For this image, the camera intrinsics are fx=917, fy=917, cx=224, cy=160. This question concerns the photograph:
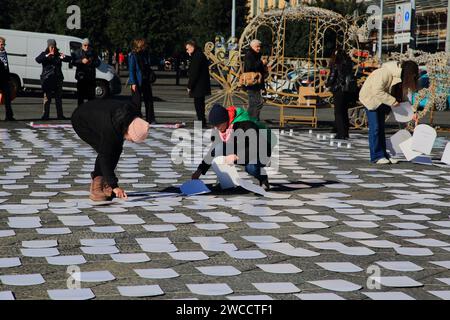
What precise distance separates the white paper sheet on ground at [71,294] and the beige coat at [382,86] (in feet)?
26.2

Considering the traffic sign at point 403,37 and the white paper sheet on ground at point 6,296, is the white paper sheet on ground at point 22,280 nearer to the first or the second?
the white paper sheet on ground at point 6,296

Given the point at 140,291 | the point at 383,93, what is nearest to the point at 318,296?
the point at 140,291

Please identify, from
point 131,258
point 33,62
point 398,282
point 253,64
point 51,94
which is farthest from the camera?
point 33,62

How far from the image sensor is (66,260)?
6430 millimetres

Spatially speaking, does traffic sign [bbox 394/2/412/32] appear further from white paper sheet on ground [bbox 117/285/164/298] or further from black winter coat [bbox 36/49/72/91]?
white paper sheet on ground [bbox 117/285/164/298]

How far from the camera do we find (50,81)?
19672mm

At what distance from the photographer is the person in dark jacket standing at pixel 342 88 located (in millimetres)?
17109

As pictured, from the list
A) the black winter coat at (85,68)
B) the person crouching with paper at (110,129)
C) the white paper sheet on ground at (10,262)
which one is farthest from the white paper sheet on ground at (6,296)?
the black winter coat at (85,68)

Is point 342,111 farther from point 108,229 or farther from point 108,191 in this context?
point 108,229

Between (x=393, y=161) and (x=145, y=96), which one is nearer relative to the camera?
(x=393, y=161)

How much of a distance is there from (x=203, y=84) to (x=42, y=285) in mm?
13546

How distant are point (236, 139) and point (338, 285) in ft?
12.6

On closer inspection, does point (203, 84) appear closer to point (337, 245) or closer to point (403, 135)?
point (403, 135)

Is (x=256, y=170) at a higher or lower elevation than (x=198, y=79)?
lower
